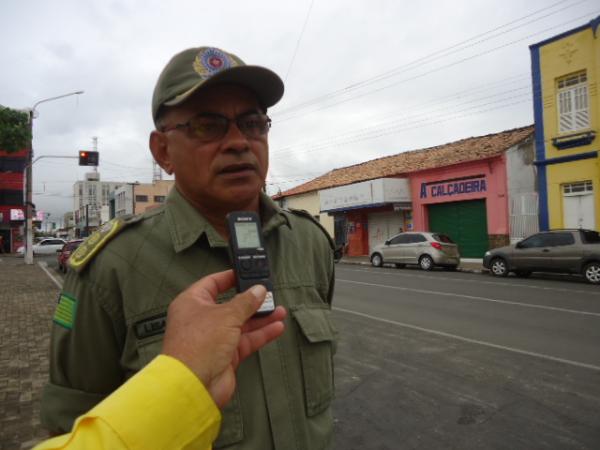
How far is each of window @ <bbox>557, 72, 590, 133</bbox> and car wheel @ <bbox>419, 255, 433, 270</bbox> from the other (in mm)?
6814

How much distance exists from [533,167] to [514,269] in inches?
276

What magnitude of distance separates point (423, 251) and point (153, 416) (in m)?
17.2

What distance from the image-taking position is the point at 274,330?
1.06 m

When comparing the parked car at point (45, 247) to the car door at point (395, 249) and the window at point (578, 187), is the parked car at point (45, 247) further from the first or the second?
the window at point (578, 187)

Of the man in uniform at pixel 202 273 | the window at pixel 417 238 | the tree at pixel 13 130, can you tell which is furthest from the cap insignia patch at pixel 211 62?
the window at pixel 417 238

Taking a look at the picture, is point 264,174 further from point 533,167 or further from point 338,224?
point 338,224

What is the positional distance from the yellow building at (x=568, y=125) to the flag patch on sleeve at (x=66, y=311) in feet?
58.4

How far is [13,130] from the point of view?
13.1m

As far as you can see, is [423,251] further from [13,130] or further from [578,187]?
[13,130]

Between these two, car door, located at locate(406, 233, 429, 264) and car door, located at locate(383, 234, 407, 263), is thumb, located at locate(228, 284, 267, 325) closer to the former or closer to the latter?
car door, located at locate(406, 233, 429, 264)

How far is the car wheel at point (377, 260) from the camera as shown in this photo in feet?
63.8

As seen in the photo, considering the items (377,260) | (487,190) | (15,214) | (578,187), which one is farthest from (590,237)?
(15,214)

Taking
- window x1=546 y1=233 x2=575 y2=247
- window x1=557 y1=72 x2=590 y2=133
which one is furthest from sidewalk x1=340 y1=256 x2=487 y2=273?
window x1=557 y1=72 x2=590 y2=133

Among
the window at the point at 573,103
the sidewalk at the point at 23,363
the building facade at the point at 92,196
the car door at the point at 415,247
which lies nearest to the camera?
the sidewalk at the point at 23,363
